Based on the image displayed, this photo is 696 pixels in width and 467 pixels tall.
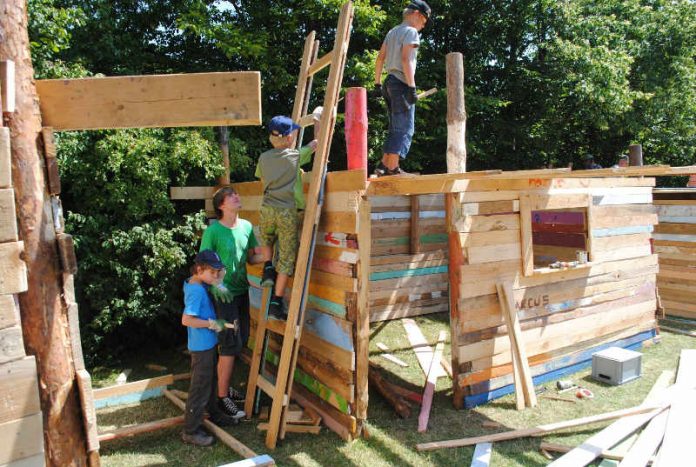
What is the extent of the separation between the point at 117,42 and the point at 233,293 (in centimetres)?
745

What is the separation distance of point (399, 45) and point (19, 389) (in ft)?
15.8

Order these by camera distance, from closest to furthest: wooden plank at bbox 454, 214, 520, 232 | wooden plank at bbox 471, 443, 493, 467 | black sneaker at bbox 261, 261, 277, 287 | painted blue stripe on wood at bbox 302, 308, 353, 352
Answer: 1. wooden plank at bbox 471, 443, 493, 467
2. painted blue stripe on wood at bbox 302, 308, 353, 352
3. black sneaker at bbox 261, 261, 277, 287
4. wooden plank at bbox 454, 214, 520, 232

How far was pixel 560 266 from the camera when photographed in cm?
701

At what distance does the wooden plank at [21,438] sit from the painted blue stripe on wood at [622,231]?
283 inches

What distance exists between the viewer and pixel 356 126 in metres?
5.28

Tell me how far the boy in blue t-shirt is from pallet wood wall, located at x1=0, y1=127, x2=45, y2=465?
7.08 ft

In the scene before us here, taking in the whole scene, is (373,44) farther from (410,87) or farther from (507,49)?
(410,87)

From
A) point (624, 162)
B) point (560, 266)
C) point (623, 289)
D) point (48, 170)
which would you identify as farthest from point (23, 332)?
point (624, 162)

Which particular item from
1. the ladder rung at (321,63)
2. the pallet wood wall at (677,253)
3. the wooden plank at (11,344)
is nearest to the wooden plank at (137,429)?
the wooden plank at (11,344)

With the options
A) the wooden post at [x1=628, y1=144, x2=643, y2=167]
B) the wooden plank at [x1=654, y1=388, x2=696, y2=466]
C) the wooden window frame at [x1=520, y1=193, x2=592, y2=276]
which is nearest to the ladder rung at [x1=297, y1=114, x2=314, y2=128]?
the wooden window frame at [x1=520, y1=193, x2=592, y2=276]

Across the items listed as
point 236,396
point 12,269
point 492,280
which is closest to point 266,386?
point 236,396

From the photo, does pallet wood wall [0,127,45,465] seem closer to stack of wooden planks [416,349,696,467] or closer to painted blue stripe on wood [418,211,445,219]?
stack of wooden planks [416,349,696,467]

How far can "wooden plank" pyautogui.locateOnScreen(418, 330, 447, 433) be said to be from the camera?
562cm

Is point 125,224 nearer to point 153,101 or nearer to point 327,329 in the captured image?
point 327,329
